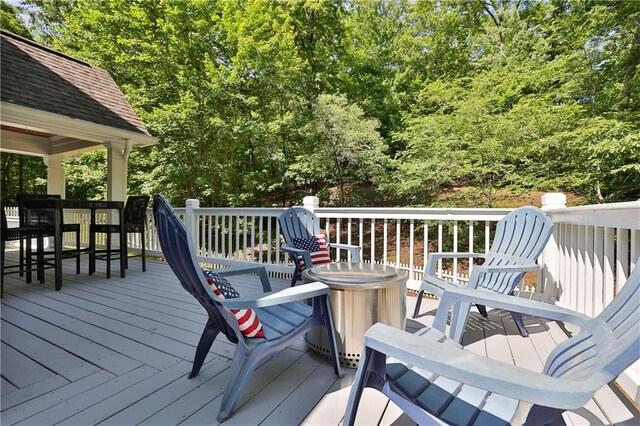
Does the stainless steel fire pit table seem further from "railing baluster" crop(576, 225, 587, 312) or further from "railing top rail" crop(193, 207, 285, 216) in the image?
"railing top rail" crop(193, 207, 285, 216)

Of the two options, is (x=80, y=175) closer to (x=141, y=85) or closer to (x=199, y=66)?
(x=141, y=85)

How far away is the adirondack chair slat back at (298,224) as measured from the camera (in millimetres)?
3639

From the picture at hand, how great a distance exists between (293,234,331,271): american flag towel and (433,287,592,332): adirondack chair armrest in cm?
176

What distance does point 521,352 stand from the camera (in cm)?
227

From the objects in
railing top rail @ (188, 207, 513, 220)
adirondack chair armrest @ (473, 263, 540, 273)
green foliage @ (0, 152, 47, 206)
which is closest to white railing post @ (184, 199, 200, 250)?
railing top rail @ (188, 207, 513, 220)

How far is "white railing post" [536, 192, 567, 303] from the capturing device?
3.02 m

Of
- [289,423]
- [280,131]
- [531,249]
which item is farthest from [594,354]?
[280,131]

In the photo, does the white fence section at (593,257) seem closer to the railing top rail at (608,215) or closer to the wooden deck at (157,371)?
the railing top rail at (608,215)

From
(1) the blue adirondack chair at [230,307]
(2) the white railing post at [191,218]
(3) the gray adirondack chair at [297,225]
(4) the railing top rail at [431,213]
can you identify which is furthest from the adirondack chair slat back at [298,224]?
(2) the white railing post at [191,218]

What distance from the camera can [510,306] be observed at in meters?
1.47

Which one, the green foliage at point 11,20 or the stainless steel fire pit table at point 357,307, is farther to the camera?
the green foliage at point 11,20

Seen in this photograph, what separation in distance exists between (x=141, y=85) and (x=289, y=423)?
1163cm

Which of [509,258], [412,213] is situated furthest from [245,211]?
[509,258]

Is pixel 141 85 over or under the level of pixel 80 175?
over
